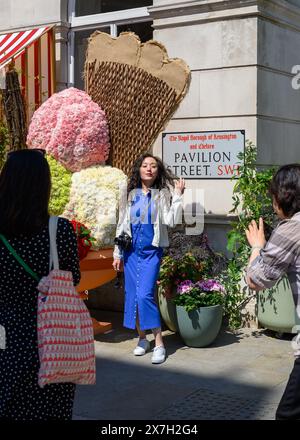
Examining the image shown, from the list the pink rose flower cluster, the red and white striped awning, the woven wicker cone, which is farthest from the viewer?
the red and white striped awning

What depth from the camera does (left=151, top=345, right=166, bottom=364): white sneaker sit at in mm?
6262

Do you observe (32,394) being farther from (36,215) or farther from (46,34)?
(46,34)

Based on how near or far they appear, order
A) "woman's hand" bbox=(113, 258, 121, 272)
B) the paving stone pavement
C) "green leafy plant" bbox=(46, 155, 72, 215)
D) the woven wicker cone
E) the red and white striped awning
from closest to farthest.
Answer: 1. the paving stone pavement
2. "woman's hand" bbox=(113, 258, 121, 272)
3. "green leafy plant" bbox=(46, 155, 72, 215)
4. the woven wicker cone
5. the red and white striped awning

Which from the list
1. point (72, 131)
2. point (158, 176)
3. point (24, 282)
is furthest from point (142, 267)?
point (24, 282)

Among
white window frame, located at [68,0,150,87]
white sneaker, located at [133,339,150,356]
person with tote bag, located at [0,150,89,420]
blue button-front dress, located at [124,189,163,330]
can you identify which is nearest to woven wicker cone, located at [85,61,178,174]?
blue button-front dress, located at [124,189,163,330]

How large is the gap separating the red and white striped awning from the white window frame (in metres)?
0.44

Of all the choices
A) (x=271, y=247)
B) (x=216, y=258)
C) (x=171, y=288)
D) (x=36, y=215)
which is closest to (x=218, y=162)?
(x=216, y=258)

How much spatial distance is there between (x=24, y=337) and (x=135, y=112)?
482cm

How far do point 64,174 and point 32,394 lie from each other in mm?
4528

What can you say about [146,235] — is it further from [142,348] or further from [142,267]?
[142,348]

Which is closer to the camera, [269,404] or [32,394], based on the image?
[32,394]

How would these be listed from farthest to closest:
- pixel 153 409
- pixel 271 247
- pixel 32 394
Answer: pixel 153 409
pixel 271 247
pixel 32 394

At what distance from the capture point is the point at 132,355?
6.55 m

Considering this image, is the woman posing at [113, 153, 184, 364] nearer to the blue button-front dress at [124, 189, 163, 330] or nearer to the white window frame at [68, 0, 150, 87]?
the blue button-front dress at [124, 189, 163, 330]
